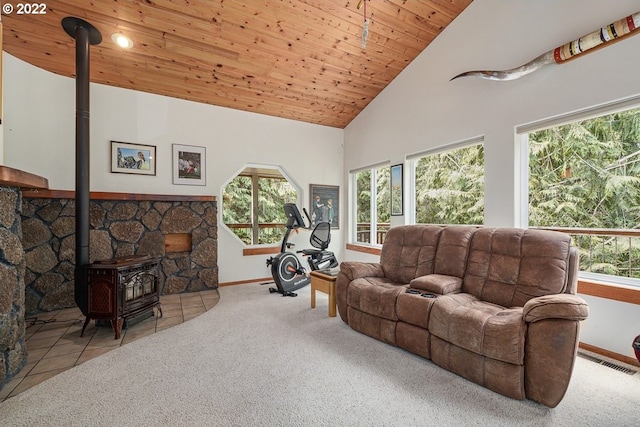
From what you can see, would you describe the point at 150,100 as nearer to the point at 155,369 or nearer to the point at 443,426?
the point at 155,369

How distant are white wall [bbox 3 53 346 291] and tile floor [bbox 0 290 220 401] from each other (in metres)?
1.32

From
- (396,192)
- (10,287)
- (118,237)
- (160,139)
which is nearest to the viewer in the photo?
(10,287)

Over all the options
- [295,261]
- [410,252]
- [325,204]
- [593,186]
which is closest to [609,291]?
[593,186]

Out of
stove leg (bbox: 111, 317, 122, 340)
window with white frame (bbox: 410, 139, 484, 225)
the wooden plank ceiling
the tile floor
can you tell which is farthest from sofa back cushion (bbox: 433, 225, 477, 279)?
stove leg (bbox: 111, 317, 122, 340)

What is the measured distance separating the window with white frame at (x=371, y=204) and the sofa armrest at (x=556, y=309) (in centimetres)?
329

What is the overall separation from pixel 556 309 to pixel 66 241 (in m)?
4.99

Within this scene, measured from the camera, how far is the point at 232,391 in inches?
78.5

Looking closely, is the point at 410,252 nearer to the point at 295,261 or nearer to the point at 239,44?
the point at 295,261

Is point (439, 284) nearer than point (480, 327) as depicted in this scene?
No

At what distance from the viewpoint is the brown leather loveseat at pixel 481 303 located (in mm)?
1787

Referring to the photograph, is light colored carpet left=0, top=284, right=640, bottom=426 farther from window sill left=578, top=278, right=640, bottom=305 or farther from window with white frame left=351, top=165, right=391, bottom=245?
window with white frame left=351, top=165, right=391, bottom=245

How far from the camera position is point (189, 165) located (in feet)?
15.1

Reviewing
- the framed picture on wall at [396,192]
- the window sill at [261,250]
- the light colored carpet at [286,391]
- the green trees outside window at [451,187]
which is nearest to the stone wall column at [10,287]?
the light colored carpet at [286,391]

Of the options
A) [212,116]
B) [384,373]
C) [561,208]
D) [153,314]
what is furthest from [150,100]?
[561,208]
